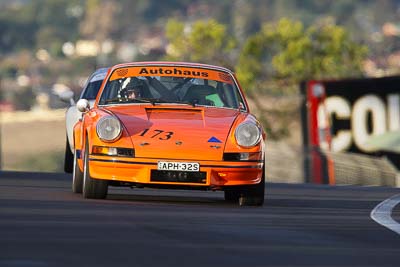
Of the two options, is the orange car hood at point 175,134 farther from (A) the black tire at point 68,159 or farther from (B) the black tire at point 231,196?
(A) the black tire at point 68,159

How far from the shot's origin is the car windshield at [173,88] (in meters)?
15.9

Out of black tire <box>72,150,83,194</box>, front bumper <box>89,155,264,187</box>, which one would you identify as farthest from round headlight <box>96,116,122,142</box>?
black tire <box>72,150,83,194</box>

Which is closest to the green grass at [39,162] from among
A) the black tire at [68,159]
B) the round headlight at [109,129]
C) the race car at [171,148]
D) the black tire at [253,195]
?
the black tire at [68,159]

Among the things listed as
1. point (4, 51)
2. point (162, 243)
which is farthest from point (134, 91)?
point (4, 51)

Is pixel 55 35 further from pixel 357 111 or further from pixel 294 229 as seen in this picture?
Answer: pixel 294 229

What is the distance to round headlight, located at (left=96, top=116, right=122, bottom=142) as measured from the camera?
1466 cm

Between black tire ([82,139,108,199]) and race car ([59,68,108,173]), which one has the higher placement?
race car ([59,68,108,173])

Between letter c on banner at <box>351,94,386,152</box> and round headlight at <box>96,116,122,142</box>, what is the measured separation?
30.1m

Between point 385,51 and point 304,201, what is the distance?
4752 inches

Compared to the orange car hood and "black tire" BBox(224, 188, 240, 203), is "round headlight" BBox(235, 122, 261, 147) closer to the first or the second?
the orange car hood

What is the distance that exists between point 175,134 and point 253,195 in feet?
3.40

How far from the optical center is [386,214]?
557 inches

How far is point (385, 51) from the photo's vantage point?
136 m

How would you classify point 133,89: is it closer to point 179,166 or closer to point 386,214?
point 179,166
